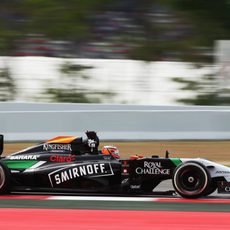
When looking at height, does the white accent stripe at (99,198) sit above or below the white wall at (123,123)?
below

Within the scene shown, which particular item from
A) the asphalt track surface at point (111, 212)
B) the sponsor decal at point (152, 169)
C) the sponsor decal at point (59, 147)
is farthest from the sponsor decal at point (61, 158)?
the sponsor decal at point (152, 169)

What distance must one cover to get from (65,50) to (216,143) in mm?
6879

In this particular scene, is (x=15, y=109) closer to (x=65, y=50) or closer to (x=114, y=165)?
(x=65, y=50)

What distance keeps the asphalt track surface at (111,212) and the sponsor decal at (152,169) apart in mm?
299

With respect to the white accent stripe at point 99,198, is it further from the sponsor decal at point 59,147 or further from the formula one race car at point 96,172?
the sponsor decal at point 59,147

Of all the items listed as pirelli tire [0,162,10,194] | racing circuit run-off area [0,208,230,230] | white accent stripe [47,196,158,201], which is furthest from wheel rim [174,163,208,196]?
pirelli tire [0,162,10,194]

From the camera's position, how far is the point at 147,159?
8258mm

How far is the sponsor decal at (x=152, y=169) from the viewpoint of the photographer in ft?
26.9

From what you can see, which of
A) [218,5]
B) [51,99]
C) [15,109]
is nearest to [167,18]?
[218,5]

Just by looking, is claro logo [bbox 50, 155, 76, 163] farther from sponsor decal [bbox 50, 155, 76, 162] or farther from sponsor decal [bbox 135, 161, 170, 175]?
sponsor decal [bbox 135, 161, 170, 175]

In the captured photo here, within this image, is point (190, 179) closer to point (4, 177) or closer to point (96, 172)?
point (96, 172)

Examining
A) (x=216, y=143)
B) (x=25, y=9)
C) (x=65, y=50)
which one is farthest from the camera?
(x=25, y=9)

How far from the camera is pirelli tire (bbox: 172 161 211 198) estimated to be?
7.96 metres

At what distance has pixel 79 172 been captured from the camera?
8336 millimetres
